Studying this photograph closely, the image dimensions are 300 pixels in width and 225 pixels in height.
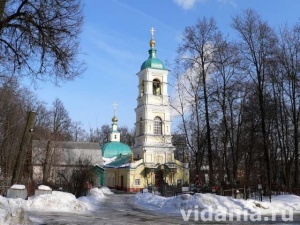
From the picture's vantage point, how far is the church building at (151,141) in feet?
179

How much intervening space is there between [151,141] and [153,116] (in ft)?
12.1

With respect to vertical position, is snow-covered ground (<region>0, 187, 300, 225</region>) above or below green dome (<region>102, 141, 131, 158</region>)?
below

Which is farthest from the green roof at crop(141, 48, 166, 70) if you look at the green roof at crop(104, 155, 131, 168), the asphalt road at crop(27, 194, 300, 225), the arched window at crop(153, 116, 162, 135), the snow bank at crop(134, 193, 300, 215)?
the asphalt road at crop(27, 194, 300, 225)

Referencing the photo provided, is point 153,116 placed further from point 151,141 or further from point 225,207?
point 225,207

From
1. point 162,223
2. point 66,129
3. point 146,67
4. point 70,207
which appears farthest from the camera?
point 66,129

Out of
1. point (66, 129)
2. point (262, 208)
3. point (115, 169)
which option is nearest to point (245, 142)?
point (262, 208)

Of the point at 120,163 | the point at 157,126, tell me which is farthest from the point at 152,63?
the point at 120,163

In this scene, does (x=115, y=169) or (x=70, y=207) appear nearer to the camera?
(x=70, y=207)

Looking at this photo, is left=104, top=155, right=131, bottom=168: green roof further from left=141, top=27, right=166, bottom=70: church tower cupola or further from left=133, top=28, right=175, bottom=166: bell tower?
left=141, top=27, right=166, bottom=70: church tower cupola

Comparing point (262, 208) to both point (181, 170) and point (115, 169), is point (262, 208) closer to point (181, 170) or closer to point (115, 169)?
point (181, 170)

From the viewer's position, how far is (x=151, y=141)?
2211 inches

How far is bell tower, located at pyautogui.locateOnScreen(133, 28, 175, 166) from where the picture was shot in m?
56.0

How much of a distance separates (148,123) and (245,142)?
2176 cm

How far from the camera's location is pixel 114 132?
72.0 m
